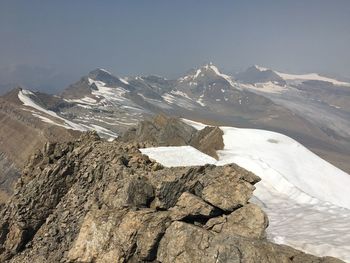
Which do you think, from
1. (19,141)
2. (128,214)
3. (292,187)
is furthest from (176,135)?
(19,141)

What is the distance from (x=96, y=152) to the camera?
110ft

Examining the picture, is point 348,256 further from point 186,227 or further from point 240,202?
point 186,227

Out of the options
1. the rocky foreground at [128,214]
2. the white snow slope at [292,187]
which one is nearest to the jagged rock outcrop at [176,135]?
the white snow slope at [292,187]

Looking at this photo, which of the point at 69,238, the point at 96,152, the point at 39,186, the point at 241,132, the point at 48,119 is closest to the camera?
the point at 69,238

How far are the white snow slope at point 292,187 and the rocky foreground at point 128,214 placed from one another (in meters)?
6.23

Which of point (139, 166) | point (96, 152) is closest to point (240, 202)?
point (139, 166)

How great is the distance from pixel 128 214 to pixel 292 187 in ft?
87.4

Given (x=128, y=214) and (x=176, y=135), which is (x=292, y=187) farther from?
(x=128, y=214)

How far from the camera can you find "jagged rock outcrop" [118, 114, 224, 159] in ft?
206

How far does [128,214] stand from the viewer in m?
24.0

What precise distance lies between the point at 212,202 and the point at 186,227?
3912mm

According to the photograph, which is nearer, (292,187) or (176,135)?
(292,187)

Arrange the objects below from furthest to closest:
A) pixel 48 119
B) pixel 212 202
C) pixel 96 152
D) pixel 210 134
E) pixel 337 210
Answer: pixel 48 119
pixel 210 134
pixel 337 210
pixel 96 152
pixel 212 202

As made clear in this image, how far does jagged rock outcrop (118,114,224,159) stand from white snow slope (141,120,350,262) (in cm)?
212
